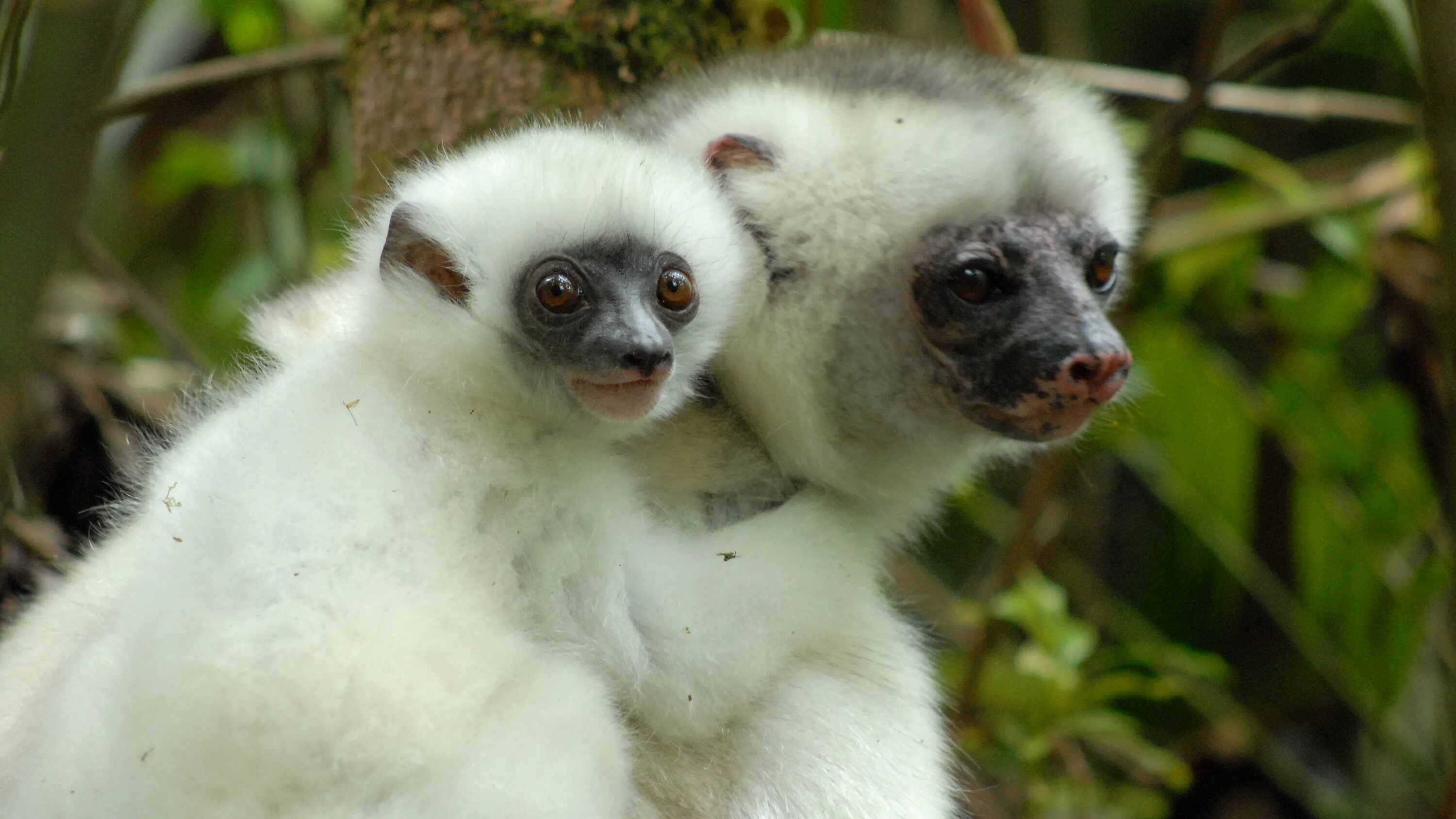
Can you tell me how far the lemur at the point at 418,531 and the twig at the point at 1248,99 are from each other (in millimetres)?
1992

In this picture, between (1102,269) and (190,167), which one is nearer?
(1102,269)

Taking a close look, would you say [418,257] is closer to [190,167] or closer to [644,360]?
[644,360]

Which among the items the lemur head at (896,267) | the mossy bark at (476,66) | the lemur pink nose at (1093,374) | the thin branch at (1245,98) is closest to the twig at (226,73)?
the mossy bark at (476,66)

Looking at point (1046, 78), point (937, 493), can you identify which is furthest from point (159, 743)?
point (1046, 78)

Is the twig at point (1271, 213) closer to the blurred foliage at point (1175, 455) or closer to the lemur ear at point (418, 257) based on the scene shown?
the blurred foliage at point (1175, 455)

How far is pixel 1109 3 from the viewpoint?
6832mm

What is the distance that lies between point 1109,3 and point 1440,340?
384 cm

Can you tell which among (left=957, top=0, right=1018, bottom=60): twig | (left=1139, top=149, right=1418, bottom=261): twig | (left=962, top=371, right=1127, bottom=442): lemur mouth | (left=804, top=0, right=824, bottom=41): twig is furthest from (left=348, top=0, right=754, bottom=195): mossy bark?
(left=1139, top=149, right=1418, bottom=261): twig

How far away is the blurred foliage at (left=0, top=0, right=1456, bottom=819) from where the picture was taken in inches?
135

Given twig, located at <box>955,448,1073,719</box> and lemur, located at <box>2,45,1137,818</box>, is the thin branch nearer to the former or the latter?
twig, located at <box>955,448,1073,719</box>

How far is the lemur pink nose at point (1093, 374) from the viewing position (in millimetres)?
2141

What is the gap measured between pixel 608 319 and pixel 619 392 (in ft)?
0.36

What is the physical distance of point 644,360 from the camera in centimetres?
184

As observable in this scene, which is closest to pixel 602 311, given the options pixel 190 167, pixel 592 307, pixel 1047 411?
pixel 592 307
